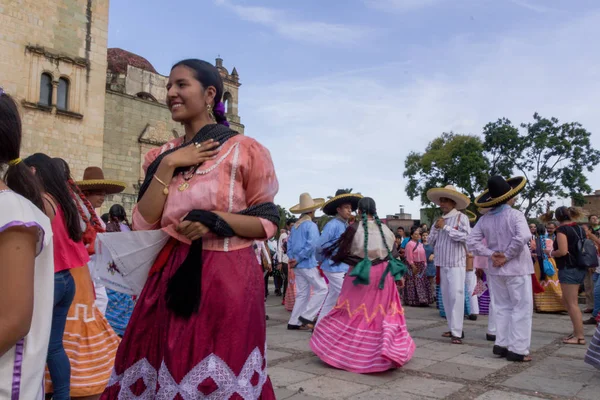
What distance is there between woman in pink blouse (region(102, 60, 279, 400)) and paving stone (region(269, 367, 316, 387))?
2658 millimetres

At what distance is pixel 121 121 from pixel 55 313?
Answer: 20992mm

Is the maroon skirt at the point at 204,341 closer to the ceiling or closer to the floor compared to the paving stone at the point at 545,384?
closer to the ceiling

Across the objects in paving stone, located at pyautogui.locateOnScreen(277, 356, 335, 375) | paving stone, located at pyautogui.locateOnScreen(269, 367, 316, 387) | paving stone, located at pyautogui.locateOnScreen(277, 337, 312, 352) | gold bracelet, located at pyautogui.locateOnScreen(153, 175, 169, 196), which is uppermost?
gold bracelet, located at pyautogui.locateOnScreen(153, 175, 169, 196)

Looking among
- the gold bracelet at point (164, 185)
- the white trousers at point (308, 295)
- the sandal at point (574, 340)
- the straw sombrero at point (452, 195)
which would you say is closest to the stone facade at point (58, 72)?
the white trousers at point (308, 295)

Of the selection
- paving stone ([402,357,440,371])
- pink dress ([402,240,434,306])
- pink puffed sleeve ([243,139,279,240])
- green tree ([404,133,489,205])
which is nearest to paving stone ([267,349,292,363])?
paving stone ([402,357,440,371])

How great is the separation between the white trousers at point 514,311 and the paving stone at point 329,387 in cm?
205

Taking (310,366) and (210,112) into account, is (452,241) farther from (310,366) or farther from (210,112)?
(210,112)

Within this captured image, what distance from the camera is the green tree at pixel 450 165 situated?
117 ft

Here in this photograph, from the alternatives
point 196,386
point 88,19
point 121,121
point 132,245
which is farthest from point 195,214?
point 121,121

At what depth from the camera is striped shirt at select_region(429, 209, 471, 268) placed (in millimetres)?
7145

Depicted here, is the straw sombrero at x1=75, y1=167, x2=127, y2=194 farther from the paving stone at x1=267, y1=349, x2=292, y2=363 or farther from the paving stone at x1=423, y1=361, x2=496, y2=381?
the paving stone at x1=423, y1=361, x2=496, y2=381

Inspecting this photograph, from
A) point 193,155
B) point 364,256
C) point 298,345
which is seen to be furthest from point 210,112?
point 298,345

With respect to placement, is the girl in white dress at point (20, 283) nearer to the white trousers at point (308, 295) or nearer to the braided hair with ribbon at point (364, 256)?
the braided hair with ribbon at point (364, 256)

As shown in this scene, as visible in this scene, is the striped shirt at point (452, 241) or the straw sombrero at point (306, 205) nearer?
the striped shirt at point (452, 241)
